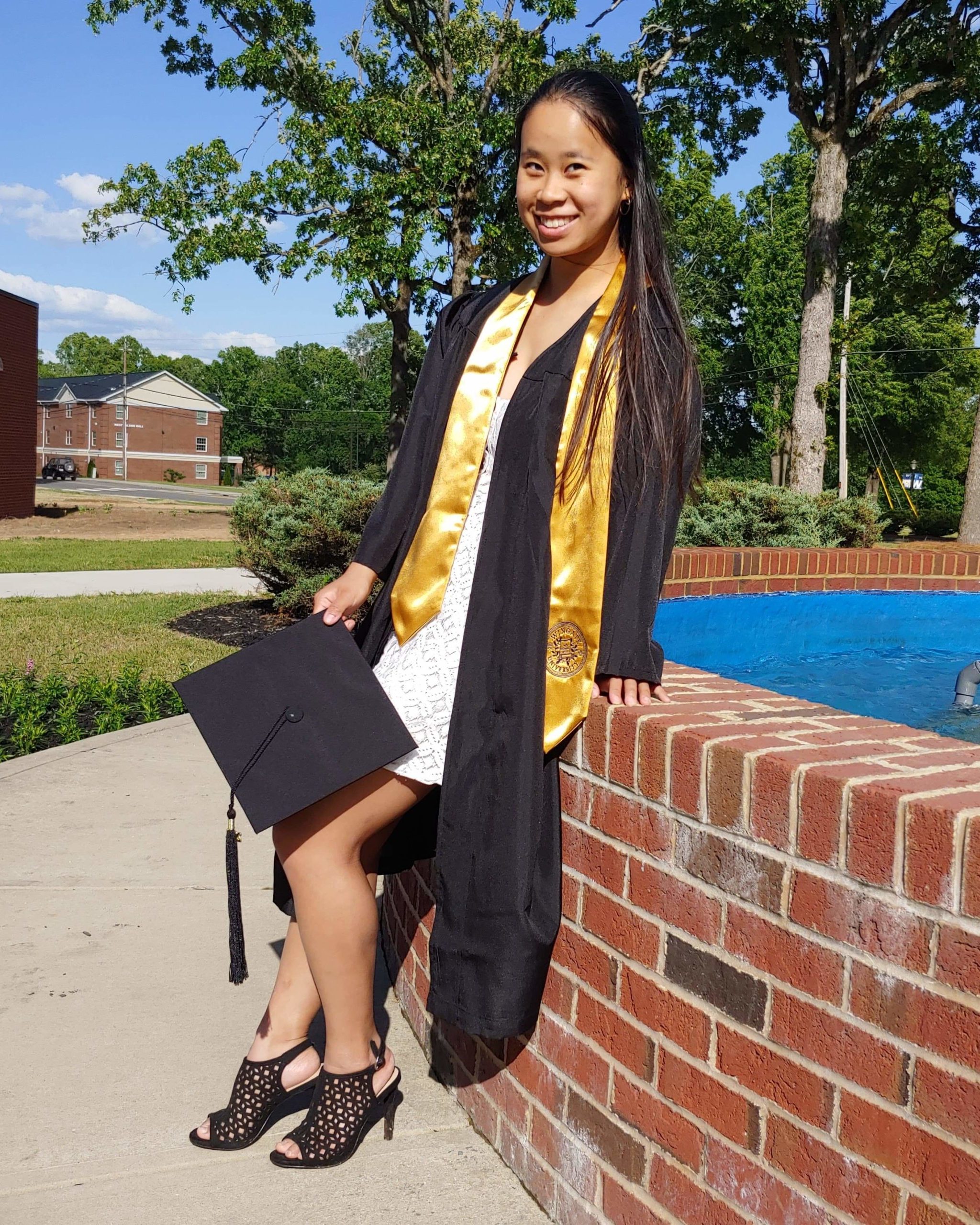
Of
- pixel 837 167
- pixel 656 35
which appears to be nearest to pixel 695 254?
pixel 656 35

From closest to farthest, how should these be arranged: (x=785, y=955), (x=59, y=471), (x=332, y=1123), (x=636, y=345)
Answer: (x=785, y=955), (x=636, y=345), (x=332, y=1123), (x=59, y=471)

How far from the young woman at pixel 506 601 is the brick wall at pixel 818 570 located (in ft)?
13.7

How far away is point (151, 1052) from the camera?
285cm

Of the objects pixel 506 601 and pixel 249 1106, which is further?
pixel 249 1106

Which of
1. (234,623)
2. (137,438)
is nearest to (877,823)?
(234,623)

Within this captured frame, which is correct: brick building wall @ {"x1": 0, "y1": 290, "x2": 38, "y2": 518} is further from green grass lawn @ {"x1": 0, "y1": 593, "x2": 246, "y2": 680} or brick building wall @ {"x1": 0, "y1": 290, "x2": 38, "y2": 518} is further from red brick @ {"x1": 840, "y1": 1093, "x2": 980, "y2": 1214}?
red brick @ {"x1": 840, "y1": 1093, "x2": 980, "y2": 1214}

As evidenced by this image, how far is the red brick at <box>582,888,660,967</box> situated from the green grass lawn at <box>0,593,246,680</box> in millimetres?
6272

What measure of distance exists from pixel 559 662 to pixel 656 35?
68.8ft

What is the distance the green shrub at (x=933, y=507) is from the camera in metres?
41.3

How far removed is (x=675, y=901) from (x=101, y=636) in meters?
8.79

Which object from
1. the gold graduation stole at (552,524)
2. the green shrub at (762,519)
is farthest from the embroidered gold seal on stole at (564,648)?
the green shrub at (762,519)

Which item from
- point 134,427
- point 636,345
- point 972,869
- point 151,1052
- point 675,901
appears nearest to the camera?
point 972,869

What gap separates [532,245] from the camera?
65.7 feet

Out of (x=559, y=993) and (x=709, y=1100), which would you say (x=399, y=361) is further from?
(x=709, y=1100)
